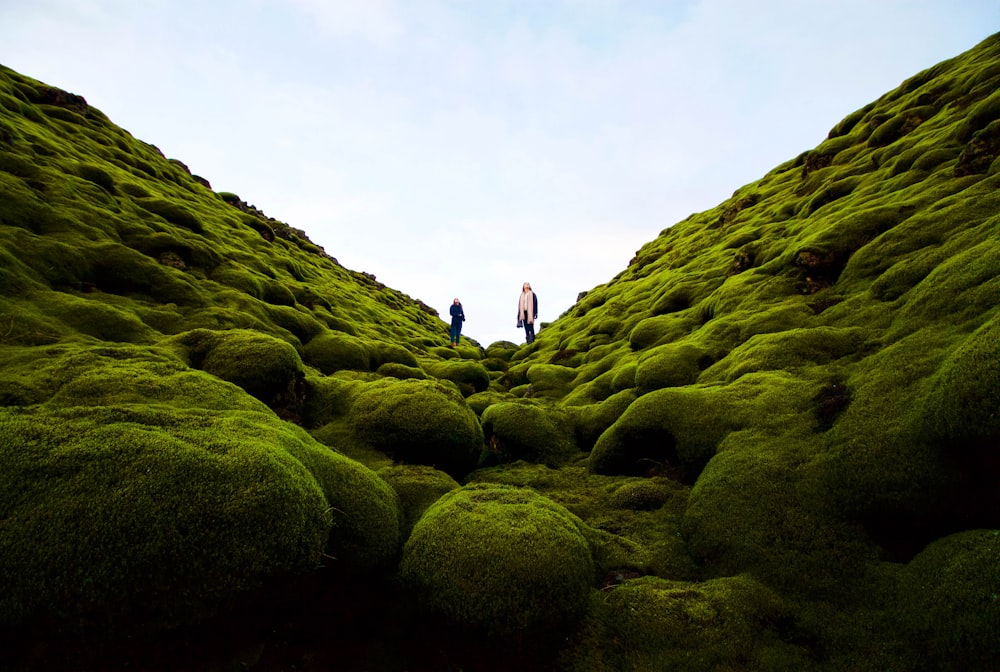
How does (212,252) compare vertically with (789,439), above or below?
above

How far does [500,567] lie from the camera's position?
6867 millimetres

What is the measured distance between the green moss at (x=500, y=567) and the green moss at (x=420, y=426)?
367 centimetres

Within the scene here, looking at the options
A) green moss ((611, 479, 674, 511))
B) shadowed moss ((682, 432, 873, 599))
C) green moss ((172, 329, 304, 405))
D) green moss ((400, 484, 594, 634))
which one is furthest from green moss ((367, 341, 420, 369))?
shadowed moss ((682, 432, 873, 599))

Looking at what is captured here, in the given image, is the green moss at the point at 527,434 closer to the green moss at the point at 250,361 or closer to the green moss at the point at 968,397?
the green moss at the point at 250,361

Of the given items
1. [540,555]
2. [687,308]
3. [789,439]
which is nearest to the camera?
[540,555]

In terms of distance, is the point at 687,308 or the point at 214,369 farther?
the point at 687,308

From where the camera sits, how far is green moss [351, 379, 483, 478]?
12008 mm

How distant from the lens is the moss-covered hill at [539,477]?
5598 millimetres

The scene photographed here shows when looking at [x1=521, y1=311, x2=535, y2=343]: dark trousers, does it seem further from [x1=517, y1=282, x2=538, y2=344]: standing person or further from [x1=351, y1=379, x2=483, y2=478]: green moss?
[x1=351, y1=379, x2=483, y2=478]: green moss

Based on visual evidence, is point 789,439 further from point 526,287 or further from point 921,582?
point 526,287

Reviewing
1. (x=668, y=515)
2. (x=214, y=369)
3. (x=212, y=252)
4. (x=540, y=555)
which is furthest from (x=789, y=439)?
(x=212, y=252)

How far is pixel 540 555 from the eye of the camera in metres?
7.11

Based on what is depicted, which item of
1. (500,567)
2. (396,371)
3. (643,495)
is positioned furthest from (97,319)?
(643,495)

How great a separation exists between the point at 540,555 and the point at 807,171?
1262 inches
